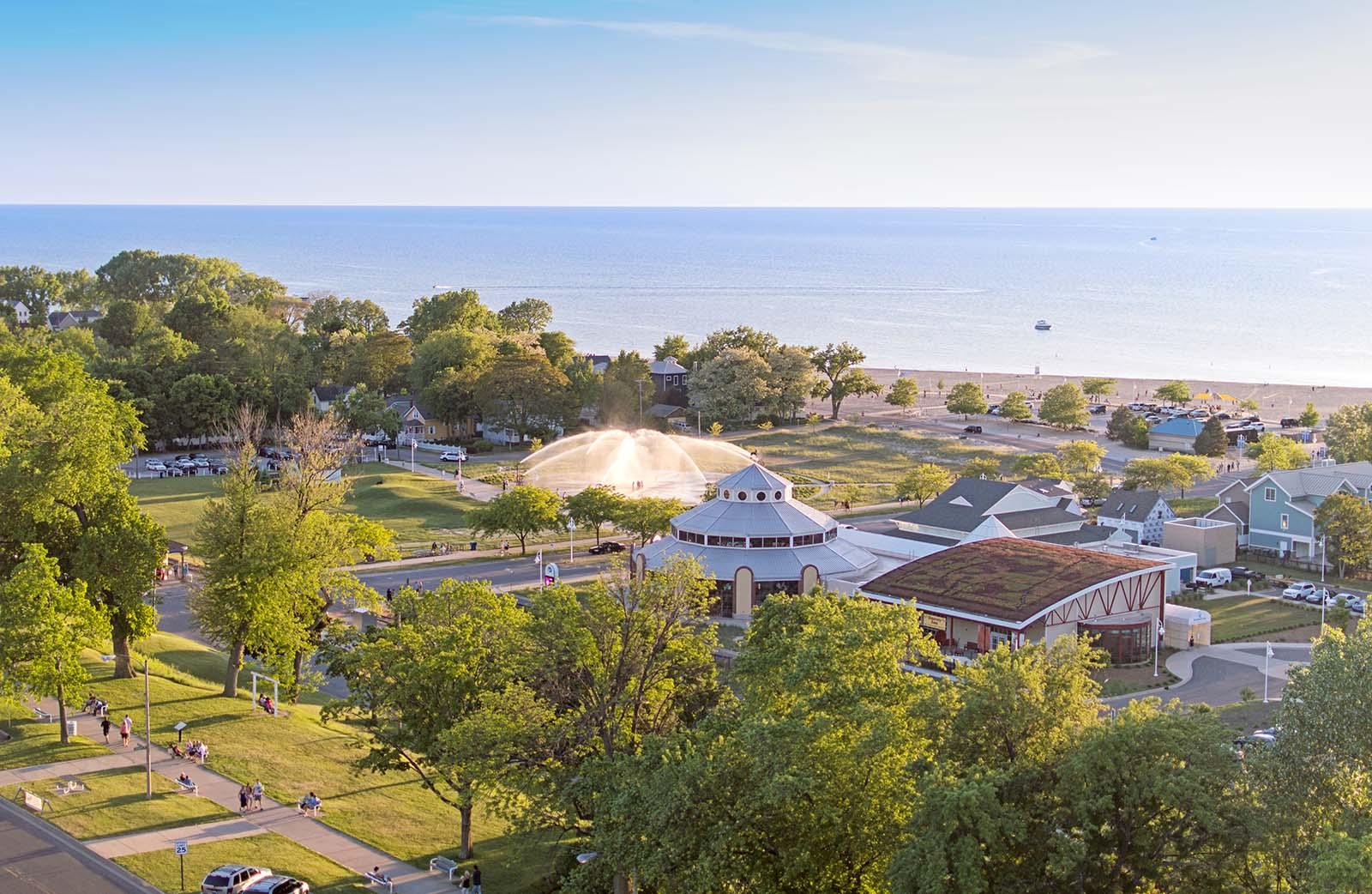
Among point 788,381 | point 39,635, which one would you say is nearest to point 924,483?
point 788,381

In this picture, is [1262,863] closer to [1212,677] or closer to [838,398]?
[1212,677]

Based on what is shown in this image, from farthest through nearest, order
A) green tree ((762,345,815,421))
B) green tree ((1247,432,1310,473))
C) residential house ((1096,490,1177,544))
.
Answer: green tree ((762,345,815,421))
green tree ((1247,432,1310,473))
residential house ((1096,490,1177,544))

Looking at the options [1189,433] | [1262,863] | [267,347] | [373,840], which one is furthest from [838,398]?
[1262,863]

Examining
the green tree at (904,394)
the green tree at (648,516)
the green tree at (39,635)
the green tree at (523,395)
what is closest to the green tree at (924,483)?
the green tree at (648,516)

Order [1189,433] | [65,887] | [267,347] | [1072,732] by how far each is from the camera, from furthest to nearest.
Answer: [267,347], [1189,433], [65,887], [1072,732]

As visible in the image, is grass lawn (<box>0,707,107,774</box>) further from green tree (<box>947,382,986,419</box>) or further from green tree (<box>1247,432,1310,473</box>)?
green tree (<box>947,382,986,419</box>)

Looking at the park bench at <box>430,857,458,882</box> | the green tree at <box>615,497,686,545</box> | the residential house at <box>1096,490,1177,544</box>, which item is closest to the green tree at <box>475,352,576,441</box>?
the green tree at <box>615,497,686,545</box>

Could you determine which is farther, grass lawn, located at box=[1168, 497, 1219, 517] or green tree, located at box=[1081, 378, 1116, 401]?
green tree, located at box=[1081, 378, 1116, 401]
